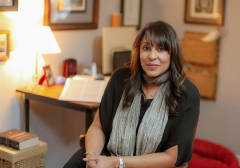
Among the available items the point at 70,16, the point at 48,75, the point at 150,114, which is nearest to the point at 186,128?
the point at 150,114

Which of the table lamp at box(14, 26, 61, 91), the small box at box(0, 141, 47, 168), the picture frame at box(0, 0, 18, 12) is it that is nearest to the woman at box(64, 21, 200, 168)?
the small box at box(0, 141, 47, 168)

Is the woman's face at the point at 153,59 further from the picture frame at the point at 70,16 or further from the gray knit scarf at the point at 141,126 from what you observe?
the picture frame at the point at 70,16

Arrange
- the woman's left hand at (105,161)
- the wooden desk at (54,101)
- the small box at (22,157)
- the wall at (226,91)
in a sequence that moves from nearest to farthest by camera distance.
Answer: the woman's left hand at (105,161)
the small box at (22,157)
the wooden desk at (54,101)
the wall at (226,91)

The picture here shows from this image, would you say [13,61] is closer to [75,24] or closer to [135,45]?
[75,24]

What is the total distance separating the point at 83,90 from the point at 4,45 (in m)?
0.60

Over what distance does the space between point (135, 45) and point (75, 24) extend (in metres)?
1.16

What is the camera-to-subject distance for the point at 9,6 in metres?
2.23

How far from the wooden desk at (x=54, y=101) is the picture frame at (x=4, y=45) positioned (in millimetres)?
268

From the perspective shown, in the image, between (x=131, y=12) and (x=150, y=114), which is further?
(x=131, y=12)

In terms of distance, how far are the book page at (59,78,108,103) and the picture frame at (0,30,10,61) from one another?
0.45 metres

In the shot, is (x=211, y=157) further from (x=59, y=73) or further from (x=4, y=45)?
(x=4, y=45)

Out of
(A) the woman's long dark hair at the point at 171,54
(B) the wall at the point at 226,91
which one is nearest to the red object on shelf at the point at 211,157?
(B) the wall at the point at 226,91

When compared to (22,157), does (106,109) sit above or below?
above

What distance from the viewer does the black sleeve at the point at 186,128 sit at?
1599 mm
